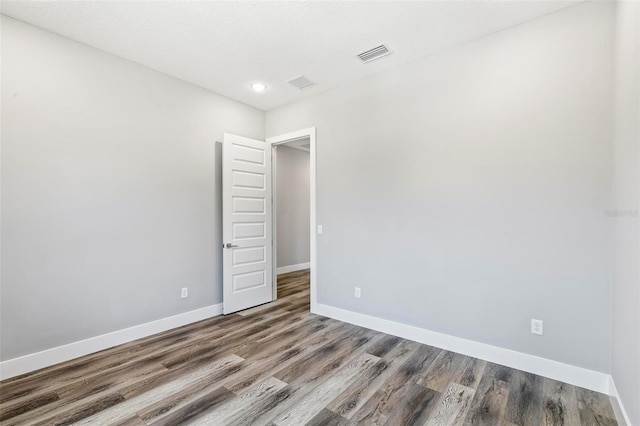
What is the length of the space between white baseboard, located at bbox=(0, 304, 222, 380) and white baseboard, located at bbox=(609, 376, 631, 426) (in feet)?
12.2

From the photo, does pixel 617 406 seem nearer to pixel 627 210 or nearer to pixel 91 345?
pixel 627 210

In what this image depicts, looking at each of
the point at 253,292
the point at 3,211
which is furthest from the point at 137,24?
the point at 253,292

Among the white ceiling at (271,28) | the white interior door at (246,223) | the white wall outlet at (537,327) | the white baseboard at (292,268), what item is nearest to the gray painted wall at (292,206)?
the white baseboard at (292,268)

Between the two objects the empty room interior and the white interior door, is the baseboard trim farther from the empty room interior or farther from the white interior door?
the white interior door

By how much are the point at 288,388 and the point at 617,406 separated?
6.97ft

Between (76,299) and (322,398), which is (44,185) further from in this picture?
(322,398)

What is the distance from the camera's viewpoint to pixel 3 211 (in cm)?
227

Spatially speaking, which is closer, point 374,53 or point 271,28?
point 271,28

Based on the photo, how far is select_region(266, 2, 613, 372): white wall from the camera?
213 centimetres

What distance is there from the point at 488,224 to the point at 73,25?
3.95 meters

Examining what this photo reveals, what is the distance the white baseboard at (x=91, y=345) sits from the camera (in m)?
2.32

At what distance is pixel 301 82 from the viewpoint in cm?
348

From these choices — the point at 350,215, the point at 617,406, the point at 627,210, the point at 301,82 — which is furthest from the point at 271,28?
the point at 617,406

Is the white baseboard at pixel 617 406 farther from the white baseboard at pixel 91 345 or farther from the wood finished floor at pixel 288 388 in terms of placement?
the white baseboard at pixel 91 345
